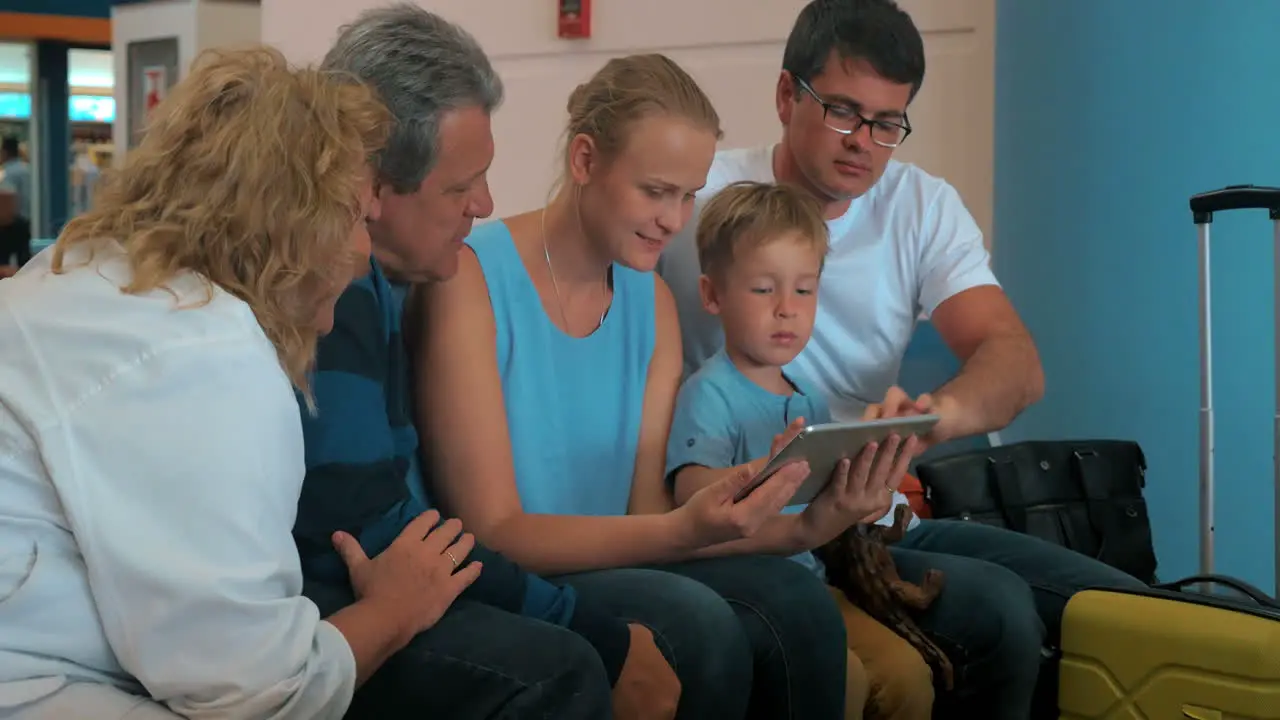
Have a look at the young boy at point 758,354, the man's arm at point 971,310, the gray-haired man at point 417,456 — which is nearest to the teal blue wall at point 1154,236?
the man's arm at point 971,310

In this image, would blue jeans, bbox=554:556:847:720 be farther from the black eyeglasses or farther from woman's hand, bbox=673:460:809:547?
the black eyeglasses

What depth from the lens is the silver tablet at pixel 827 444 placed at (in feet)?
5.46

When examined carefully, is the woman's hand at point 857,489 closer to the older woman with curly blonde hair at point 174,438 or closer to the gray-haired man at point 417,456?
the gray-haired man at point 417,456

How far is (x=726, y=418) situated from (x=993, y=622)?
19.6 inches

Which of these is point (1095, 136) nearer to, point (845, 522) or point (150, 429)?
point (845, 522)

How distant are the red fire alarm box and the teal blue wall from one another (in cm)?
143

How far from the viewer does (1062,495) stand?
2498 millimetres

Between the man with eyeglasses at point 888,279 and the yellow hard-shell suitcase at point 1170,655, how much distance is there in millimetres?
83

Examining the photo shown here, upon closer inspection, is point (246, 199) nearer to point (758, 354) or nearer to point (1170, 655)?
point (758, 354)

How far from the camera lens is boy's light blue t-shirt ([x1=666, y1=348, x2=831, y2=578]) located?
204cm

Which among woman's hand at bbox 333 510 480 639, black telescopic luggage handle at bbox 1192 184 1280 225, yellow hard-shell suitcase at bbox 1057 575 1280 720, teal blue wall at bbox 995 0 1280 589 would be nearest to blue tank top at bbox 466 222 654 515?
woman's hand at bbox 333 510 480 639

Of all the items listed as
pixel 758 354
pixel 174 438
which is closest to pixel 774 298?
pixel 758 354

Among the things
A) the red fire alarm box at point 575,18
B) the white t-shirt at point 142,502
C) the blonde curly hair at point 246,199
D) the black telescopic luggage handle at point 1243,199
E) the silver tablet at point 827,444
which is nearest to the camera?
the white t-shirt at point 142,502

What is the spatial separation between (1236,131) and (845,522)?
1.63 meters
